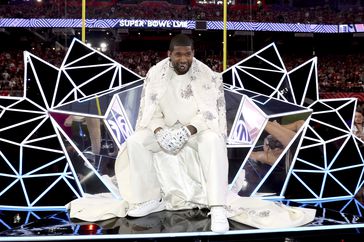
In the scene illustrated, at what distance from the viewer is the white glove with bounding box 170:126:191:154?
233cm

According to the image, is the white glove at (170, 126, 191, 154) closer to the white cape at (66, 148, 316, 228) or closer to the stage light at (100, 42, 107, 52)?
the white cape at (66, 148, 316, 228)

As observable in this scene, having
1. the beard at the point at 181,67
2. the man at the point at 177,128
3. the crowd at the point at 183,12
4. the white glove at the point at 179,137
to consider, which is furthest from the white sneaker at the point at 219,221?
the crowd at the point at 183,12

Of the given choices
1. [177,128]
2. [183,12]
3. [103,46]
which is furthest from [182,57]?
[183,12]

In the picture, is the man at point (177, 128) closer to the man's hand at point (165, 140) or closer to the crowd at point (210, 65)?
the man's hand at point (165, 140)

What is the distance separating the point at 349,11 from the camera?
53.6ft

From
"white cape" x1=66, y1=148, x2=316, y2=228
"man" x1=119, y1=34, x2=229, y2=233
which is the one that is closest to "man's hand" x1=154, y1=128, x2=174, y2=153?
"man" x1=119, y1=34, x2=229, y2=233

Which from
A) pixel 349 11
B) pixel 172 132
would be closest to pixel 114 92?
pixel 172 132

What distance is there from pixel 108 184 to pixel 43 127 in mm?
674

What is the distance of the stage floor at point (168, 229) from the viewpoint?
2.04 meters

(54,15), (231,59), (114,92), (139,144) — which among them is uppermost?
(54,15)

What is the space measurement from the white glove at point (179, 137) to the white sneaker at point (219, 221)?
1.34ft

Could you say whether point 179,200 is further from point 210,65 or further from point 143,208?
point 210,65

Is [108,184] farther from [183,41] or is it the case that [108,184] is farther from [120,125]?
[183,41]

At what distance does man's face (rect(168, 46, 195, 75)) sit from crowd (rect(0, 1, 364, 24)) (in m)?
11.1
